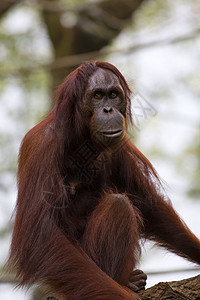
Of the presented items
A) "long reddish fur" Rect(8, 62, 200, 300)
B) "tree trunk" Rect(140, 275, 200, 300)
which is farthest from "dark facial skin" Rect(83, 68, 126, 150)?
"tree trunk" Rect(140, 275, 200, 300)

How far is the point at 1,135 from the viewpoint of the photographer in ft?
45.3

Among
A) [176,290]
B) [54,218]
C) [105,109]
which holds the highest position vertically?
[105,109]

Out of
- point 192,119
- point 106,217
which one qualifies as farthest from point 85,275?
point 192,119

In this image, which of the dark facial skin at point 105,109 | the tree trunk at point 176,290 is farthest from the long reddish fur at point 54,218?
the tree trunk at point 176,290

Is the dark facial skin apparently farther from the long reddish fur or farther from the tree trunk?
the tree trunk

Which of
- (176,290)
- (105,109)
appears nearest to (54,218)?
(105,109)

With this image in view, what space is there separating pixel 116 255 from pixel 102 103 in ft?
4.47

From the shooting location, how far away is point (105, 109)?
5.21 meters

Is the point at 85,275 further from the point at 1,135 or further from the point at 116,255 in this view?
the point at 1,135

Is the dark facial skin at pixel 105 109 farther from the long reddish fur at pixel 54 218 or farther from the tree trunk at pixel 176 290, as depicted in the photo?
the tree trunk at pixel 176 290

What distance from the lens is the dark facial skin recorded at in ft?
16.8

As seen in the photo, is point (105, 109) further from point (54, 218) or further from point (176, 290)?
point (176, 290)

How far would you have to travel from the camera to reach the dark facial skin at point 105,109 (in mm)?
5133

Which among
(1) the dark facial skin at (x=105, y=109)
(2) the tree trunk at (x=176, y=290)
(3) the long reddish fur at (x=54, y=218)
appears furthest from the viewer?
(1) the dark facial skin at (x=105, y=109)
